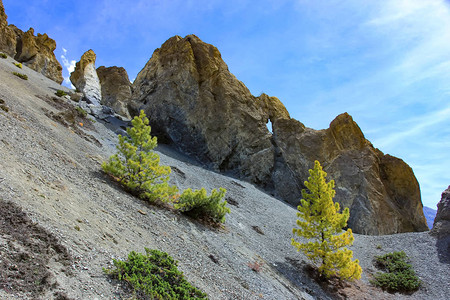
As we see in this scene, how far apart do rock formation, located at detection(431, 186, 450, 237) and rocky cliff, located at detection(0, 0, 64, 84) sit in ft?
214

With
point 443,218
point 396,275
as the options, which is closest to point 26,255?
point 396,275

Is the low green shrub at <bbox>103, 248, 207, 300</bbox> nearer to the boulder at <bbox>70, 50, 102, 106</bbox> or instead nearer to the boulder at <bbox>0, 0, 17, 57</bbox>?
the boulder at <bbox>70, 50, 102, 106</bbox>

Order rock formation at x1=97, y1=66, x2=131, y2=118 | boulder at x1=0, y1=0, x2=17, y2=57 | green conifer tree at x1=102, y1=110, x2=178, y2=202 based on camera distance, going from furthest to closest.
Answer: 1. rock formation at x1=97, y1=66, x2=131, y2=118
2. boulder at x1=0, y1=0, x2=17, y2=57
3. green conifer tree at x1=102, y1=110, x2=178, y2=202

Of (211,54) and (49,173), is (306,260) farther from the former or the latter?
(211,54)

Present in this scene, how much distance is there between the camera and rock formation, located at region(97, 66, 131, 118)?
65.1 metres

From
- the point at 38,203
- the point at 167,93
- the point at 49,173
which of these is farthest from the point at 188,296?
the point at 167,93

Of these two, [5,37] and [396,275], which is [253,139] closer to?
[396,275]

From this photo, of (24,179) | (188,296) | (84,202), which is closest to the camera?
(188,296)

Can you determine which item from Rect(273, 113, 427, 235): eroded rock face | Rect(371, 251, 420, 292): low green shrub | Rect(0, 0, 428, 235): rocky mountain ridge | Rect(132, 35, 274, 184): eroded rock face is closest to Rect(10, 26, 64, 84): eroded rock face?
Rect(0, 0, 428, 235): rocky mountain ridge

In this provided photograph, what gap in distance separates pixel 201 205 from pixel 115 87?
6078 cm

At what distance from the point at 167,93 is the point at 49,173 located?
1263 inches

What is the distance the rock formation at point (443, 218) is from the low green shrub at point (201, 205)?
19.9m

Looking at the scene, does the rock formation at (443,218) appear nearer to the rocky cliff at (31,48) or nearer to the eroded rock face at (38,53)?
the rocky cliff at (31,48)

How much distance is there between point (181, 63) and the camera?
42.2 meters
